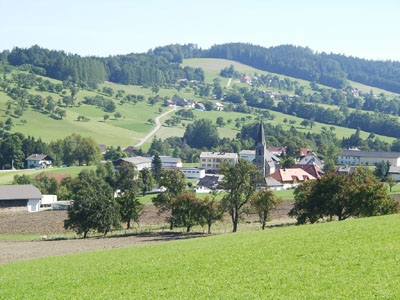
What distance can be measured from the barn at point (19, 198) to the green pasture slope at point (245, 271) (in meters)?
53.4

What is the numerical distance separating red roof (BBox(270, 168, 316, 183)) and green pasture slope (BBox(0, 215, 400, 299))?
3165 inches

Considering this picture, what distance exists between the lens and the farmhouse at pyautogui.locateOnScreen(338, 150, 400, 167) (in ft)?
465

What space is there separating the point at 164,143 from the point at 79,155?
38730 millimetres

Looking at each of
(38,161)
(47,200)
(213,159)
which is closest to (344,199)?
(47,200)

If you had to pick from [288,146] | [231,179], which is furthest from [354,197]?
[288,146]

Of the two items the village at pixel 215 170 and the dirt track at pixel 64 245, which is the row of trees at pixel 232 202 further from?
the village at pixel 215 170

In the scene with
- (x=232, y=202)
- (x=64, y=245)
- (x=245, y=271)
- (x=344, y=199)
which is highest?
(x=245, y=271)

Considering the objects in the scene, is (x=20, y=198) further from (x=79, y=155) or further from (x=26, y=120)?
(x=26, y=120)

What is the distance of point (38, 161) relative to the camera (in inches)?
5226

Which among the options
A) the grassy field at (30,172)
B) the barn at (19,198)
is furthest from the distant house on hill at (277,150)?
the barn at (19,198)

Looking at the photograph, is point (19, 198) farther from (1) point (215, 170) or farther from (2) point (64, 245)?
(1) point (215, 170)

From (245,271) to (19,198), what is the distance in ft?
223

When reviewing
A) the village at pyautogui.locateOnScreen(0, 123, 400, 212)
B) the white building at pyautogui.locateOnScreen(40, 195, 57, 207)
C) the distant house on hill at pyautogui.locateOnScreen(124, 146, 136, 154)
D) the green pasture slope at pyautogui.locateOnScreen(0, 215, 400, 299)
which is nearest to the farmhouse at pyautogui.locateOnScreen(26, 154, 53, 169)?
the village at pyautogui.locateOnScreen(0, 123, 400, 212)

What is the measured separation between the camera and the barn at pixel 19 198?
82688mm
